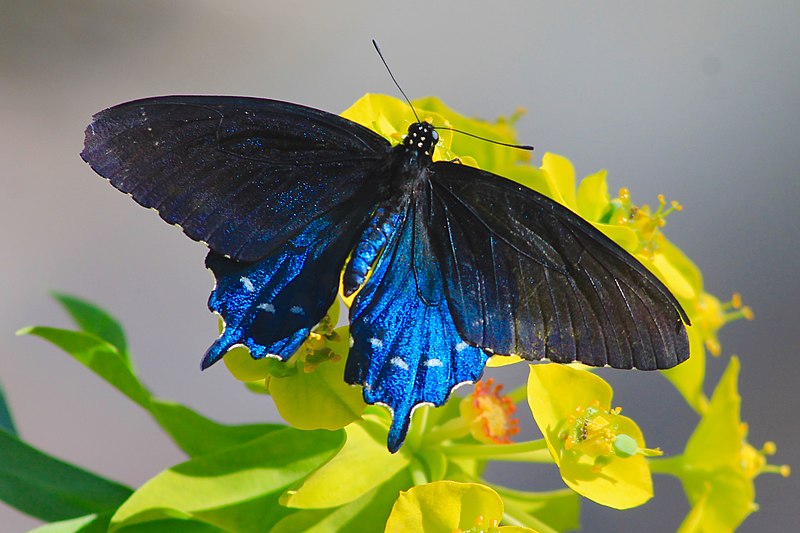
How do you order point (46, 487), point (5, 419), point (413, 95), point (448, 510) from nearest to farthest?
point (448, 510) → point (46, 487) → point (5, 419) → point (413, 95)

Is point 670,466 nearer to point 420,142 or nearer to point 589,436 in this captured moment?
point 589,436

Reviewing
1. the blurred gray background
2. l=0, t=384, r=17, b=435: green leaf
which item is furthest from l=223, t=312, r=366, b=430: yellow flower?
the blurred gray background

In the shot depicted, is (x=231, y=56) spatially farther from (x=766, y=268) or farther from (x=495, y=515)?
(x=495, y=515)

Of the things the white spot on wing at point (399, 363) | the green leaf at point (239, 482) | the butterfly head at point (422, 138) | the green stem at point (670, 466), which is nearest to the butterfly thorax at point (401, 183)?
the butterfly head at point (422, 138)

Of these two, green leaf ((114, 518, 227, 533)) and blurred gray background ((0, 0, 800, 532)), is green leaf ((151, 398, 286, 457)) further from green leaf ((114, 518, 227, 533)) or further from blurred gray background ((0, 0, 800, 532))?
blurred gray background ((0, 0, 800, 532))

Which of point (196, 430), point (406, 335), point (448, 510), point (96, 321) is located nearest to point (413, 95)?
point (96, 321)

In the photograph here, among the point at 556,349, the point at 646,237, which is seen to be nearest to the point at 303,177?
the point at 556,349
